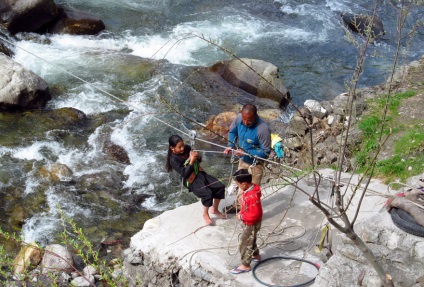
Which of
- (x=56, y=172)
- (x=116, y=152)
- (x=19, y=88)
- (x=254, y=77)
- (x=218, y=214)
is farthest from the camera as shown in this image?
(x=254, y=77)

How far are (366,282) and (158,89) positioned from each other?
848 cm

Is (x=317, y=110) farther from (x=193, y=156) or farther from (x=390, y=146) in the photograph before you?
(x=193, y=156)

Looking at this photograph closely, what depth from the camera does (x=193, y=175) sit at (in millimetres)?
6668

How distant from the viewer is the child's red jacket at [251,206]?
5762 millimetres

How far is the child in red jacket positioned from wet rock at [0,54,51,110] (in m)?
7.13

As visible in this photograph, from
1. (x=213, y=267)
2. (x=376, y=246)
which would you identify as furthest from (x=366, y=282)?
(x=213, y=267)


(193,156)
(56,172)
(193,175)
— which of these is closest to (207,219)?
(193,175)

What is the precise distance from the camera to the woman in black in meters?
6.53

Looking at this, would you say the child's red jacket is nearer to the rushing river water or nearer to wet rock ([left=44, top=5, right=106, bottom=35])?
the rushing river water

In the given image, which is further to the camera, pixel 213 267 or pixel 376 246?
pixel 213 267

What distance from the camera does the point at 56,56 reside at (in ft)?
45.8

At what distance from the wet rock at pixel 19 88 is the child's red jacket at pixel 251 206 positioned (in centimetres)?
730

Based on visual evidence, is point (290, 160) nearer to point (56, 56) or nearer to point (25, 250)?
point (25, 250)

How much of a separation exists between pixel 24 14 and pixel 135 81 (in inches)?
155
